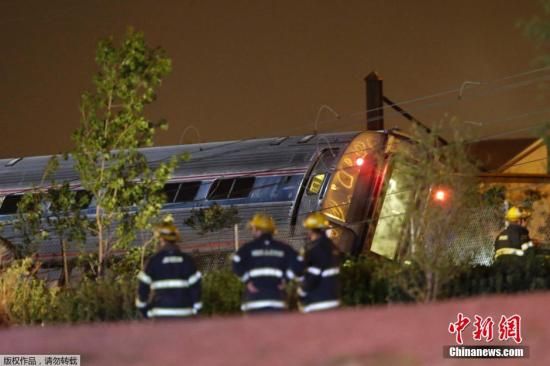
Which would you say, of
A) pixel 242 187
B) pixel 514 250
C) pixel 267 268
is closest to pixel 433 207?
pixel 514 250

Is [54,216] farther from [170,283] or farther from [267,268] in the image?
[267,268]

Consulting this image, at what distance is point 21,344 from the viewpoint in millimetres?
11273

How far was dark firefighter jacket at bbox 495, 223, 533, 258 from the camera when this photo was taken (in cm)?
1446

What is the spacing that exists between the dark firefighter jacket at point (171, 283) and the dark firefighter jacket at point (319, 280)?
1.19m

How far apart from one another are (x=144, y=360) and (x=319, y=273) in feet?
7.17

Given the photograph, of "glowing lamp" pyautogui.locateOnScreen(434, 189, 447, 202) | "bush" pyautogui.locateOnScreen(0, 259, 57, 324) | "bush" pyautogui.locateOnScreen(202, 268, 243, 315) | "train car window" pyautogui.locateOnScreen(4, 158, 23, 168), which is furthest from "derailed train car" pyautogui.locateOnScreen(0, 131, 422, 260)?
"glowing lamp" pyautogui.locateOnScreen(434, 189, 447, 202)

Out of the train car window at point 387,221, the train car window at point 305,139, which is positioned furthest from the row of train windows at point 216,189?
the train car window at point 387,221

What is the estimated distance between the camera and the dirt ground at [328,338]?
29.7 feet

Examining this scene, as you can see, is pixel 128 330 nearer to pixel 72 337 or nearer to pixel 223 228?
pixel 72 337

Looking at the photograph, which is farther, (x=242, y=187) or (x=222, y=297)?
(x=242, y=187)

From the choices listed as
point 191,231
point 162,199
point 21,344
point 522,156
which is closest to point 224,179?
point 191,231

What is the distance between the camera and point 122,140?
16297 millimetres

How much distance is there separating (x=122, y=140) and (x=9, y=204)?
7.48 m

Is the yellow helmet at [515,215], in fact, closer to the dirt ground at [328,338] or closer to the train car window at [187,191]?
the dirt ground at [328,338]
